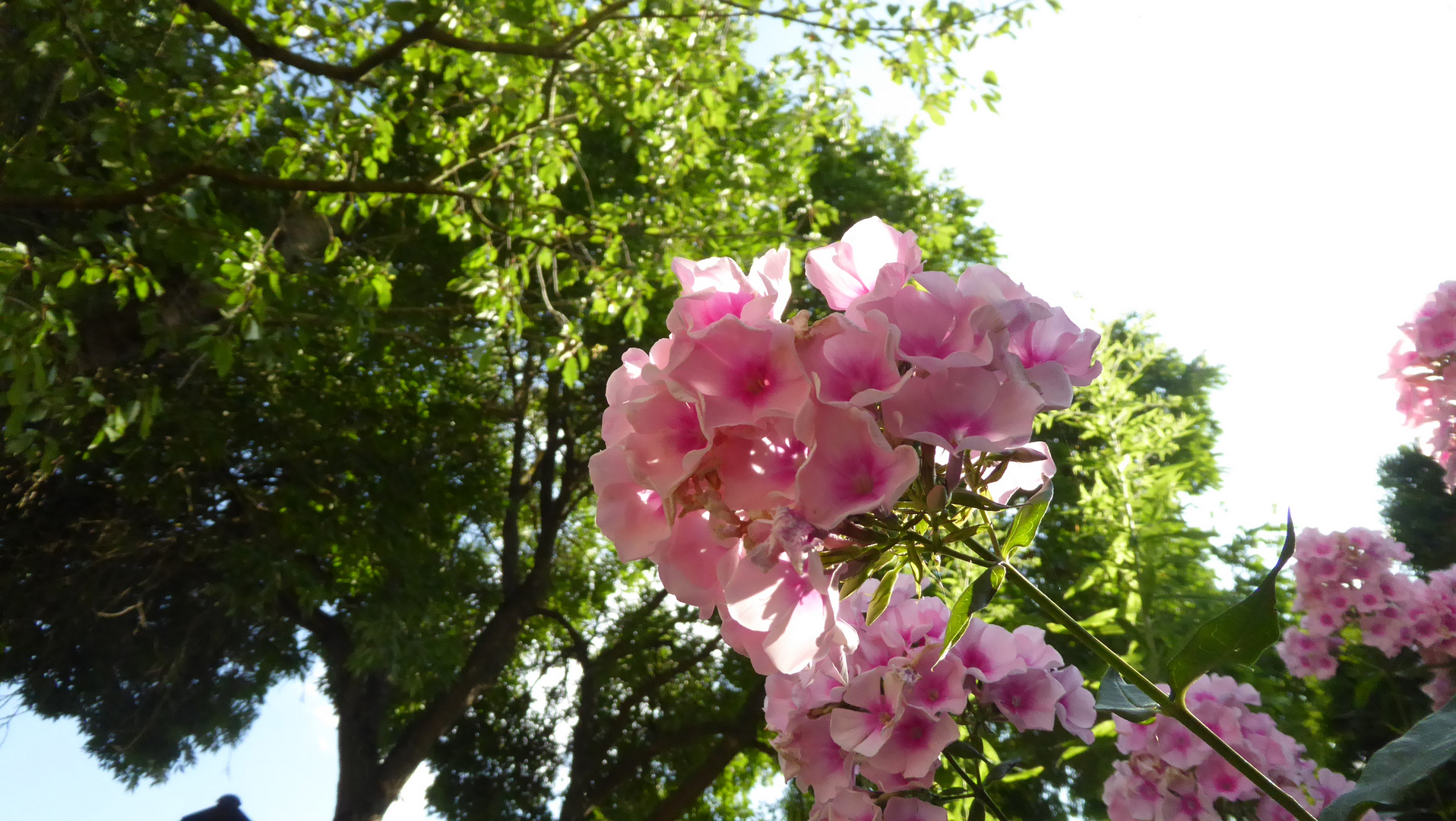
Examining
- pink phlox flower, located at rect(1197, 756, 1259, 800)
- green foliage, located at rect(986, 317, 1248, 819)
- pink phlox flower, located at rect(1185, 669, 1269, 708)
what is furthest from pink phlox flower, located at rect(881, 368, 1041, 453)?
green foliage, located at rect(986, 317, 1248, 819)

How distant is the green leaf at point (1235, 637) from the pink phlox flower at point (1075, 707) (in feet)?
1.08

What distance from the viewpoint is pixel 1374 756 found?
70cm

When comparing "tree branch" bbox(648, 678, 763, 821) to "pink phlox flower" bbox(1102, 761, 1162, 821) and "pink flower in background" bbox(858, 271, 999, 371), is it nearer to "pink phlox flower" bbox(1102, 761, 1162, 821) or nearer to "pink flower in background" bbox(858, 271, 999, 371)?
"pink phlox flower" bbox(1102, 761, 1162, 821)

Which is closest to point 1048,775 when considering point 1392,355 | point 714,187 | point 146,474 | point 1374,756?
point 1392,355

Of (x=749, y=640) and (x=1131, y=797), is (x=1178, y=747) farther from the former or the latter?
(x=749, y=640)

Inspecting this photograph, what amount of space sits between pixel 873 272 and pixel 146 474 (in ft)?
21.1

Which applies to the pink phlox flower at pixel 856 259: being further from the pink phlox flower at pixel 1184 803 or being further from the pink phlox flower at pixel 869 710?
the pink phlox flower at pixel 1184 803

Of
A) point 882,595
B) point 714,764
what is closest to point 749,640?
point 882,595

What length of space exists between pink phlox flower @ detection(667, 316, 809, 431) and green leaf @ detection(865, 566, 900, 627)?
23 cm

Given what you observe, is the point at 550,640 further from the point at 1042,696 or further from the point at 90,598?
the point at 1042,696

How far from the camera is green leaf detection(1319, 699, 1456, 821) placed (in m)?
0.61

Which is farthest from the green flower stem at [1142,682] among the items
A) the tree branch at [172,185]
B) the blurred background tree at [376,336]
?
the tree branch at [172,185]

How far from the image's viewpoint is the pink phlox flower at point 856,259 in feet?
2.47

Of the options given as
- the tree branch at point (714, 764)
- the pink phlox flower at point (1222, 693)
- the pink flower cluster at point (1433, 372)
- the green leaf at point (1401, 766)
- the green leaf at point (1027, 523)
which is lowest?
the green leaf at point (1401, 766)
